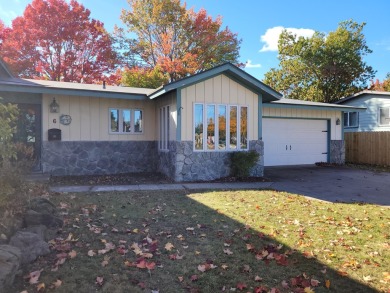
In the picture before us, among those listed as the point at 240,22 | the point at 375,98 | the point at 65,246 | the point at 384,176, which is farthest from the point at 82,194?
the point at 240,22

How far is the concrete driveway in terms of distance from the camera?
740cm

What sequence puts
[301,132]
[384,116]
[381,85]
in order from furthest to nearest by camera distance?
[381,85] < [384,116] < [301,132]

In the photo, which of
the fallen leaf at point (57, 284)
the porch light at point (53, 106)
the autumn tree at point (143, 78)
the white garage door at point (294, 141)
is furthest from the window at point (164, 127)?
the autumn tree at point (143, 78)

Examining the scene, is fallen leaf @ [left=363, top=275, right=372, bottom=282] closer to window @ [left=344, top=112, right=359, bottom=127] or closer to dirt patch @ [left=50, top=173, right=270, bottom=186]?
dirt patch @ [left=50, top=173, right=270, bottom=186]

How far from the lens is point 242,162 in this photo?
9906mm

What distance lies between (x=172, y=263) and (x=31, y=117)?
344 inches

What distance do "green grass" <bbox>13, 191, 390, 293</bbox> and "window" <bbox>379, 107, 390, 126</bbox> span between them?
14.7 m

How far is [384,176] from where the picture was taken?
1110 centimetres

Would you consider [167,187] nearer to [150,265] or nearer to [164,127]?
[164,127]

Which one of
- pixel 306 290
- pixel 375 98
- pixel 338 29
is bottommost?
pixel 306 290

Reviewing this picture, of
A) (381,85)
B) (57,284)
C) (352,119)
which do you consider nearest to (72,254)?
(57,284)

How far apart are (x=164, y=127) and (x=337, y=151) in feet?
30.1

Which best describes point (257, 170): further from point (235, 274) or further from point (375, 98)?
point (375, 98)

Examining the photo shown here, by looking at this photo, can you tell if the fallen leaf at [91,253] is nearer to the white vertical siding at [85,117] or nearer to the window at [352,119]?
the white vertical siding at [85,117]
